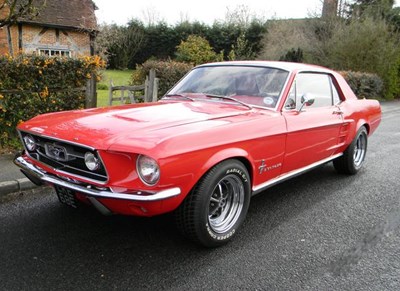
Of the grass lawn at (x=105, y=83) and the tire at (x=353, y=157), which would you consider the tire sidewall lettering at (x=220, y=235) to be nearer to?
the tire at (x=353, y=157)

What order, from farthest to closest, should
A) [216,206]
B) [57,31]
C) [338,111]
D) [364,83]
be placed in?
[57,31] < [364,83] < [338,111] < [216,206]

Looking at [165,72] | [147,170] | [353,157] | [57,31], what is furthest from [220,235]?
[57,31]

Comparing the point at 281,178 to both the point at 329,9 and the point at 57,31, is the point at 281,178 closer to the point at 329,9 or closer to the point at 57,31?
the point at 57,31

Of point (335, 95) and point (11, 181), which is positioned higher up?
point (335, 95)

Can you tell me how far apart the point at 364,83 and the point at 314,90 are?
13089mm

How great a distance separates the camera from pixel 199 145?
281 centimetres

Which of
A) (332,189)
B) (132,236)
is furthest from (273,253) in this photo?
(332,189)

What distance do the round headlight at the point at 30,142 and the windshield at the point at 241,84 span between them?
1.70m

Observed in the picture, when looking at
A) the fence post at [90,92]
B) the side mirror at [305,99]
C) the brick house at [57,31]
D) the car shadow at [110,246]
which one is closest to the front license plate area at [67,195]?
the car shadow at [110,246]

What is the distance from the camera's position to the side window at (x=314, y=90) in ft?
13.0

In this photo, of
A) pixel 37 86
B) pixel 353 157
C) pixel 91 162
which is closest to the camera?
pixel 91 162

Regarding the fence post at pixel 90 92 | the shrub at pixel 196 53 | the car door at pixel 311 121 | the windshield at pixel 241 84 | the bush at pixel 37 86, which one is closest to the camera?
the car door at pixel 311 121

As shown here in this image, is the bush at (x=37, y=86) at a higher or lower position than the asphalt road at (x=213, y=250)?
higher

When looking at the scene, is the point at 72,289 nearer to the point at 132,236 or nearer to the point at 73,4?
the point at 132,236
